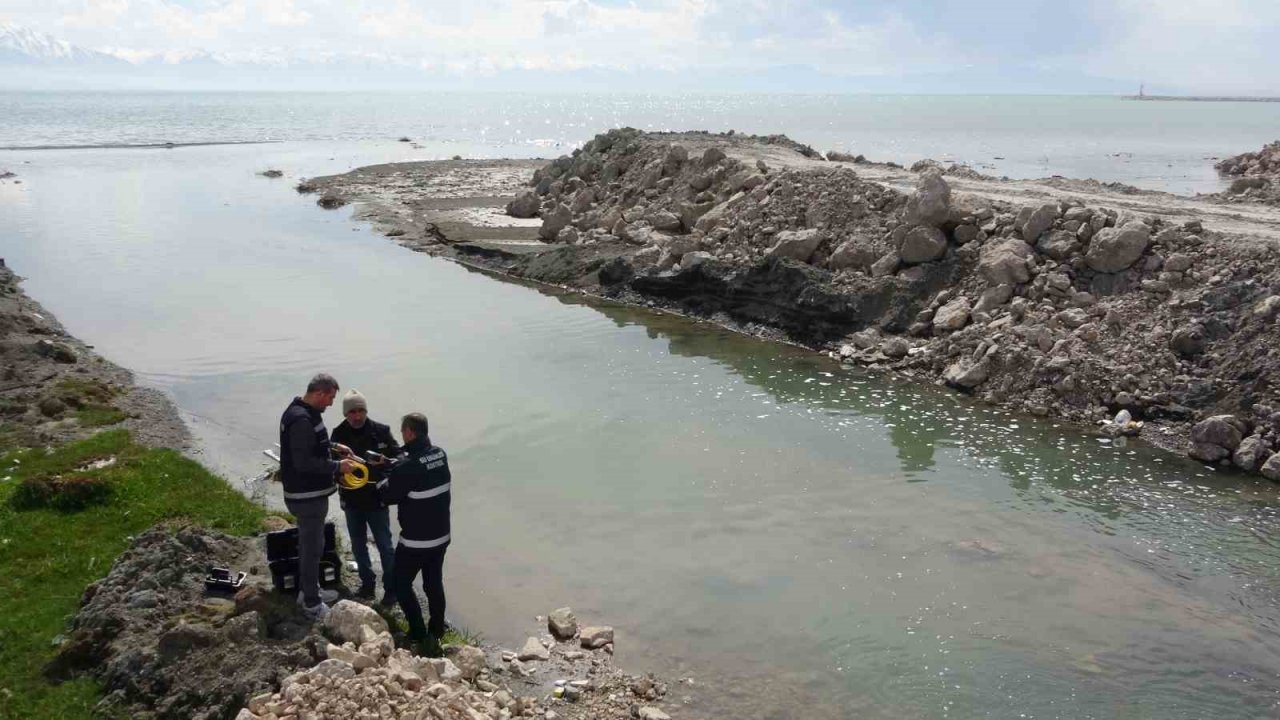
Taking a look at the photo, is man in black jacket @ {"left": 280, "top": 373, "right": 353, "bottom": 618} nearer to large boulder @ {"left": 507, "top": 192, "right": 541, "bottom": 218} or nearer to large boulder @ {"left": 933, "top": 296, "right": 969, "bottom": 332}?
large boulder @ {"left": 933, "top": 296, "right": 969, "bottom": 332}

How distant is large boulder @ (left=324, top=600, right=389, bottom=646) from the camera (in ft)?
27.2

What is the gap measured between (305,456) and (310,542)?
0.94m

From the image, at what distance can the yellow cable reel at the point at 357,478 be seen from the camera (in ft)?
29.9

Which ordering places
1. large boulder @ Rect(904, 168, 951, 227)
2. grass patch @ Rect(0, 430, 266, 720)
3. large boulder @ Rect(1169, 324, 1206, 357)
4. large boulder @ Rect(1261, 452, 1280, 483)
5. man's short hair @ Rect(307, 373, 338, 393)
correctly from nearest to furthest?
1. grass patch @ Rect(0, 430, 266, 720)
2. man's short hair @ Rect(307, 373, 338, 393)
3. large boulder @ Rect(1261, 452, 1280, 483)
4. large boulder @ Rect(1169, 324, 1206, 357)
5. large boulder @ Rect(904, 168, 951, 227)

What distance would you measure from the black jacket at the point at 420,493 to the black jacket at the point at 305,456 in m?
0.57

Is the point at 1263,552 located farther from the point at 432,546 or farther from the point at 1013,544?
the point at 432,546

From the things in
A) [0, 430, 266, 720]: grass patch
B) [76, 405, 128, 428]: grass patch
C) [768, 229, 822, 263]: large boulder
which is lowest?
[0, 430, 266, 720]: grass patch

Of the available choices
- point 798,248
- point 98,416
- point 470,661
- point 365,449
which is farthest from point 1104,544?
point 98,416

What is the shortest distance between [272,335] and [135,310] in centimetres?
520

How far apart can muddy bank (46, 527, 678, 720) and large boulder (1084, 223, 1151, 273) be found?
1507cm

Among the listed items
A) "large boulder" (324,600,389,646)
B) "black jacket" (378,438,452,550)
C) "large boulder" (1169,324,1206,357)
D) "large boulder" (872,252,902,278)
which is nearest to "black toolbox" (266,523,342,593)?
"large boulder" (324,600,389,646)

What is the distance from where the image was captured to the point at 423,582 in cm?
907

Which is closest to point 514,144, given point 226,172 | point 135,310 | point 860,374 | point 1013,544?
point 226,172

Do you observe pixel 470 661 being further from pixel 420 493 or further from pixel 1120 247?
pixel 1120 247
